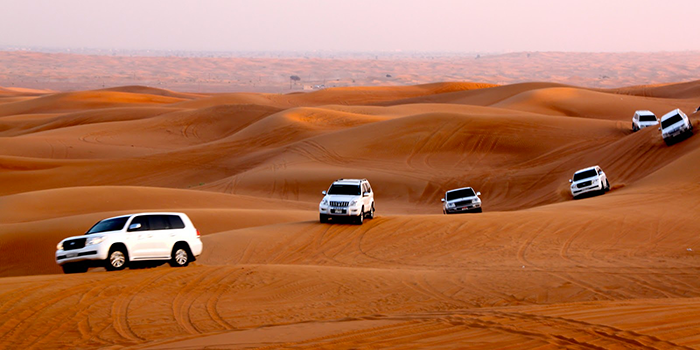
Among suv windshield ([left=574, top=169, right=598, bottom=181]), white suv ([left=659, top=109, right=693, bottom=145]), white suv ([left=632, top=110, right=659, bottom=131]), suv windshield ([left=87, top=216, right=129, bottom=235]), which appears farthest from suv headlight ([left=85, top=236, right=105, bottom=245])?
white suv ([left=632, top=110, right=659, bottom=131])

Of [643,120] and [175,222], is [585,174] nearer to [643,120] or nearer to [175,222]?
[643,120]

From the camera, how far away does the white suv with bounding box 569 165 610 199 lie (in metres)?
28.4

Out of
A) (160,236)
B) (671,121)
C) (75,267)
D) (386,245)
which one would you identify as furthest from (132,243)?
(671,121)

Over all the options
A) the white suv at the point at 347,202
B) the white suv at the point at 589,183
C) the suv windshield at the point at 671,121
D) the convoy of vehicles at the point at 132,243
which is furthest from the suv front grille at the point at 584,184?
the convoy of vehicles at the point at 132,243

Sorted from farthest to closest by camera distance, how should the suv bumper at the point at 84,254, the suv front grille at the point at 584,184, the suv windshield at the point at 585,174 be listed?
the suv windshield at the point at 585,174, the suv front grille at the point at 584,184, the suv bumper at the point at 84,254

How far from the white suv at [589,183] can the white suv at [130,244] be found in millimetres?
18127

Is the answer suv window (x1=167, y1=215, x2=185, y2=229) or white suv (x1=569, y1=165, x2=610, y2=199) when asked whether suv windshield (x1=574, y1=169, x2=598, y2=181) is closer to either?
white suv (x1=569, y1=165, x2=610, y2=199)

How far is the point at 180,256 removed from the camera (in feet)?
51.4

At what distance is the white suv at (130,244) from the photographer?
14.3 meters

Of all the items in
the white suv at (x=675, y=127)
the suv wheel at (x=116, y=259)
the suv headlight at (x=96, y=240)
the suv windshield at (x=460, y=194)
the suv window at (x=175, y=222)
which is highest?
the white suv at (x=675, y=127)

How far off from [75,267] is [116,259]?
0.96m

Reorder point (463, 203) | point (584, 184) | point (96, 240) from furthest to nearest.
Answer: point (584, 184), point (463, 203), point (96, 240)

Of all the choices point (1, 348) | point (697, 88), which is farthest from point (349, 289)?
point (697, 88)

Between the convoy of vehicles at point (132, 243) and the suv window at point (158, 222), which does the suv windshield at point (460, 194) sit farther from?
the suv window at point (158, 222)
